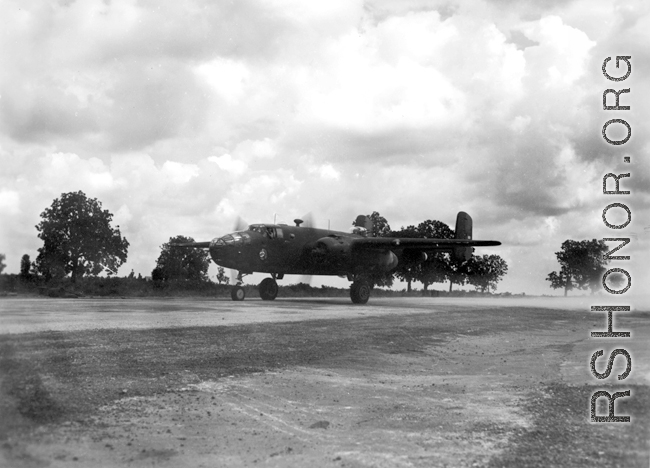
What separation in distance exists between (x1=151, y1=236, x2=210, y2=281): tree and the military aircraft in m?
15.5

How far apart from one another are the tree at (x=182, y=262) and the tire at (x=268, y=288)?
17.4m

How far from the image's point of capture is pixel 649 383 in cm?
820

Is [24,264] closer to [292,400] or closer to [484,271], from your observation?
[292,400]

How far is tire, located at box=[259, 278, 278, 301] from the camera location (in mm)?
28797

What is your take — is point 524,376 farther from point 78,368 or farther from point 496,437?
point 78,368

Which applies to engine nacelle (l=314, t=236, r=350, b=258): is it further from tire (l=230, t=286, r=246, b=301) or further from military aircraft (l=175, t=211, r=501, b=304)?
tire (l=230, t=286, r=246, b=301)

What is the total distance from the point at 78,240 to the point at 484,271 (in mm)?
62022

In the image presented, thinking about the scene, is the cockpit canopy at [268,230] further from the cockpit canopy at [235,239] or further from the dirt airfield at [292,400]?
the dirt airfield at [292,400]

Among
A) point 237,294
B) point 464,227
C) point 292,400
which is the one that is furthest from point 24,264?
point 464,227

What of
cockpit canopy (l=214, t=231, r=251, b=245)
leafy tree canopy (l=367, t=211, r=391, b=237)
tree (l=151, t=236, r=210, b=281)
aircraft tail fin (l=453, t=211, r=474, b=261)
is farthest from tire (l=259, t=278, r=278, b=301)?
leafy tree canopy (l=367, t=211, r=391, b=237)

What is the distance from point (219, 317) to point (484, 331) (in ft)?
25.1

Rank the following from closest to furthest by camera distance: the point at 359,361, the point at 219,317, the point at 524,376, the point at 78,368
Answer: the point at 78,368
the point at 524,376
the point at 359,361
the point at 219,317

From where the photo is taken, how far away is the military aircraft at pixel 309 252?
26312 millimetres

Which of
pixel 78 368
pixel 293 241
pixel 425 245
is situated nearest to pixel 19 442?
pixel 78 368
